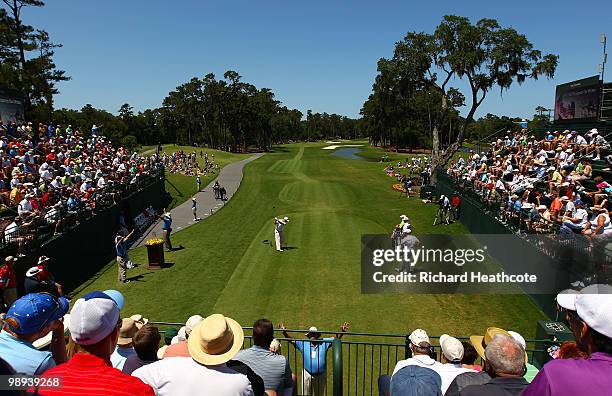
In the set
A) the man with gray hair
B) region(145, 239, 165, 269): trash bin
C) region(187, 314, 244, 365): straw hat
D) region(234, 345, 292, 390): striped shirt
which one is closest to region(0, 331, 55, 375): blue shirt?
region(187, 314, 244, 365): straw hat

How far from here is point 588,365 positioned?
2338mm

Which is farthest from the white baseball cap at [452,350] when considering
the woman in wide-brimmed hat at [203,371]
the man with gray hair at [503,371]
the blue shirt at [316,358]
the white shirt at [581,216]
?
the white shirt at [581,216]

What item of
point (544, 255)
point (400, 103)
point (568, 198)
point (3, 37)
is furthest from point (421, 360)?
point (400, 103)

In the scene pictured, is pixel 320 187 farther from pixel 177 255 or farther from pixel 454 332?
pixel 454 332

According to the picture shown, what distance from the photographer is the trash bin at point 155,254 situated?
667 inches

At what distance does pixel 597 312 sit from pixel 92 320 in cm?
334

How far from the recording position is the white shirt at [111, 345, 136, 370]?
15.3ft

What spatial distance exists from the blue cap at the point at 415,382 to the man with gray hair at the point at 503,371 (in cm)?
59

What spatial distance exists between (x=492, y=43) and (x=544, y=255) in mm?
26272

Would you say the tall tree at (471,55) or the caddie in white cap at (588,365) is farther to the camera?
the tall tree at (471,55)

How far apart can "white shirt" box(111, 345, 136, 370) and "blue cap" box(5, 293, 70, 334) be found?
127 cm

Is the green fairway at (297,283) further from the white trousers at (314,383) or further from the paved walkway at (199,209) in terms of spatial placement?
the white trousers at (314,383)

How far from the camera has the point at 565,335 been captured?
830 centimetres

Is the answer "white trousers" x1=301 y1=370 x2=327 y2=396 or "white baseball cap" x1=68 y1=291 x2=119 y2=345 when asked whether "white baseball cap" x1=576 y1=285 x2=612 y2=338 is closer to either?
"white baseball cap" x1=68 y1=291 x2=119 y2=345
